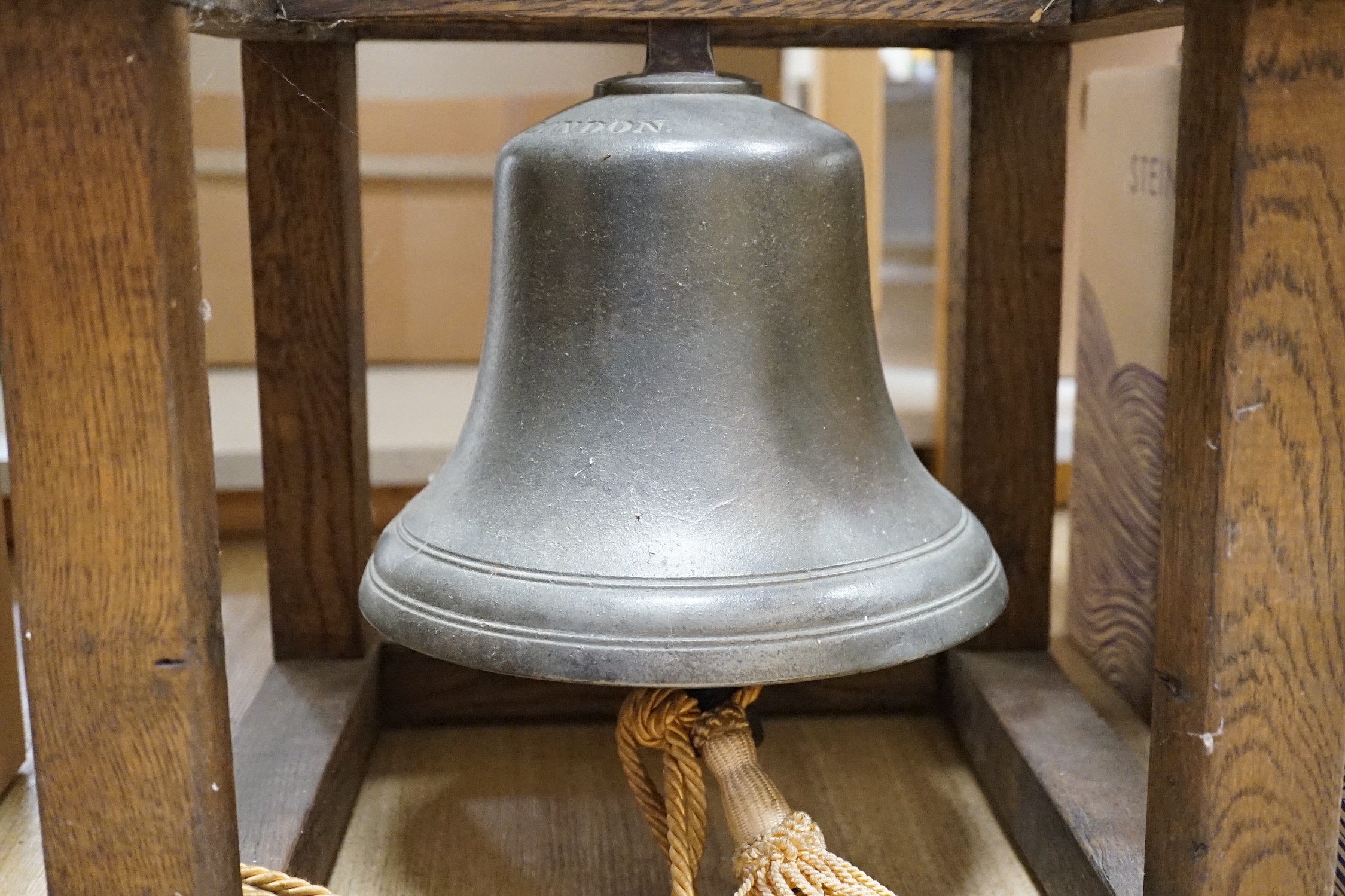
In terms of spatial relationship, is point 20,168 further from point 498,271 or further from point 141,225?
point 498,271

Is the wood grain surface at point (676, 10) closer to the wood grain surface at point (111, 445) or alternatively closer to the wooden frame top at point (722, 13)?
the wooden frame top at point (722, 13)

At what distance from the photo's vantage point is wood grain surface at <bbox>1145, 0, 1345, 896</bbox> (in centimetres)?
69

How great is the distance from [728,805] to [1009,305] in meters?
0.53

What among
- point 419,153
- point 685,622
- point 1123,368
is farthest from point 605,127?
point 419,153

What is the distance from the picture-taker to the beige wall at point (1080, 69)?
1.91 meters

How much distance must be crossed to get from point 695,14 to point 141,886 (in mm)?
580

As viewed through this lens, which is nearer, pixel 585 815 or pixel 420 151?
pixel 585 815

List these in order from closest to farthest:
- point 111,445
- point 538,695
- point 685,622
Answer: point 111,445
point 685,622
point 538,695

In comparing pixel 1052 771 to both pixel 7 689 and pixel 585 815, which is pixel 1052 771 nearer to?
pixel 585 815

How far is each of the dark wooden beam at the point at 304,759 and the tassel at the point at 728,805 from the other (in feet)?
0.77

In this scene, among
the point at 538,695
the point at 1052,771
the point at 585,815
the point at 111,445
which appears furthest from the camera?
the point at 538,695

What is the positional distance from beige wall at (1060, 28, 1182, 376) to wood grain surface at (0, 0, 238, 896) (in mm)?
1359

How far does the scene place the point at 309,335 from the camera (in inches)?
47.9

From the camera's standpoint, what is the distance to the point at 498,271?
0.94 metres
